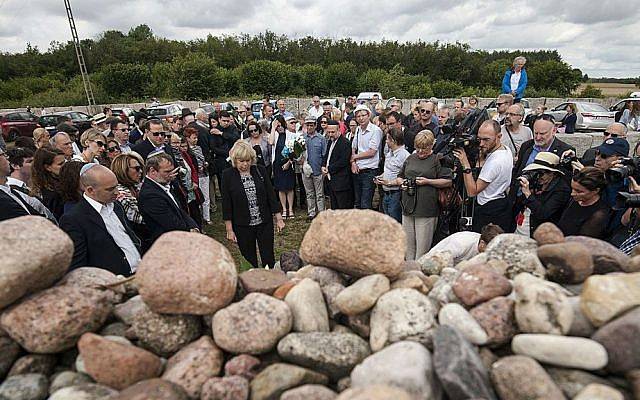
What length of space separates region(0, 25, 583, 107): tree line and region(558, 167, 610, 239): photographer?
40.4 m

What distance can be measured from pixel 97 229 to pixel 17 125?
29508 millimetres

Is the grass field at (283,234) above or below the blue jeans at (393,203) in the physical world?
below

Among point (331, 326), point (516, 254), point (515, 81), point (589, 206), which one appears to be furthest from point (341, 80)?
point (331, 326)

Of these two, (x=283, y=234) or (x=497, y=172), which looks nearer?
(x=497, y=172)

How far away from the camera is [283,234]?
8.83 meters

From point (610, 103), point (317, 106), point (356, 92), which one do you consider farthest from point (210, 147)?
point (356, 92)

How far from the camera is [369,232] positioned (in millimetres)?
2482

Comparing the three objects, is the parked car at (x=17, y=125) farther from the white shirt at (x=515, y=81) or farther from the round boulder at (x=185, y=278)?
the round boulder at (x=185, y=278)

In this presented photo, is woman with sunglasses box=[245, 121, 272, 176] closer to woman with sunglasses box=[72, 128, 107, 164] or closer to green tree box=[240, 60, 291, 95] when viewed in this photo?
woman with sunglasses box=[72, 128, 107, 164]

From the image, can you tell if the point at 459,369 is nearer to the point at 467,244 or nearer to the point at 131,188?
the point at 467,244

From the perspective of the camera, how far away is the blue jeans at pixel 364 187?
8.77m

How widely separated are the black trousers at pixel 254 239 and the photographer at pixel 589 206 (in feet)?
12.4

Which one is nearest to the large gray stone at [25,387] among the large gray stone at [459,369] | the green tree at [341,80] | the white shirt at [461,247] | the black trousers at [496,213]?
the large gray stone at [459,369]

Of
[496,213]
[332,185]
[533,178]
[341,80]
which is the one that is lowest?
[332,185]
